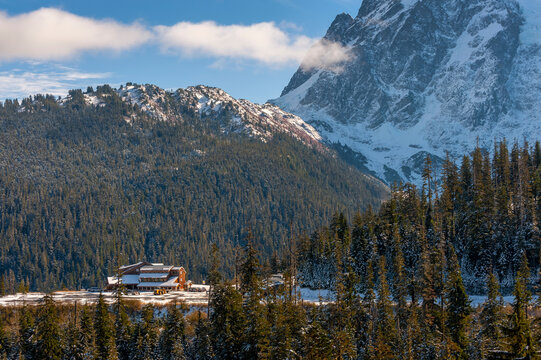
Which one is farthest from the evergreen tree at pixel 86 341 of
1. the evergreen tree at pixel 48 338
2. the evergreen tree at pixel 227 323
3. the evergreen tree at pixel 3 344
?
the evergreen tree at pixel 227 323

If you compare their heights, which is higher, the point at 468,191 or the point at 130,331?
the point at 468,191

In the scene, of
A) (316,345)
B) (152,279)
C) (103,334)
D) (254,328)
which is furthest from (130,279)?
(316,345)

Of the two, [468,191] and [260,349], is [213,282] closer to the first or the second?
[260,349]

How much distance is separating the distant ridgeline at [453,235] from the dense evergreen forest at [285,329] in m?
5.68

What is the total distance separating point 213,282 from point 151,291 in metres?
54.6

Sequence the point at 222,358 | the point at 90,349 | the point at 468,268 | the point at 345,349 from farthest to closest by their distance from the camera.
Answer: the point at 468,268 → the point at 90,349 → the point at 222,358 → the point at 345,349

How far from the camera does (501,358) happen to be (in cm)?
3388

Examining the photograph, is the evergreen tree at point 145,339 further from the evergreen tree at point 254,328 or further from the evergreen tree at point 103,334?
the evergreen tree at point 254,328

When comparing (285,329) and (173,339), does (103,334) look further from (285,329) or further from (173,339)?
(285,329)

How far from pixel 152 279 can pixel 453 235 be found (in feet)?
226

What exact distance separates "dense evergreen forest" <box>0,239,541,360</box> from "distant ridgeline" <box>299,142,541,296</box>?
5.68 meters

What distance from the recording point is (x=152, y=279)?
124 metres

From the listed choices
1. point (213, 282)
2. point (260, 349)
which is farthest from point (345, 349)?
point (213, 282)

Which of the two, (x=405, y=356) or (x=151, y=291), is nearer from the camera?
(x=405, y=356)
